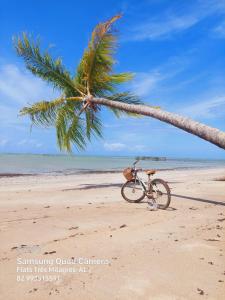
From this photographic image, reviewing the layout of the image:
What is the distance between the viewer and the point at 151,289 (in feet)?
12.4

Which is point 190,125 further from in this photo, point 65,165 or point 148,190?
point 65,165

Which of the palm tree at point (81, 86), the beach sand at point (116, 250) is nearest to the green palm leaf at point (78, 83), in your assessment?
the palm tree at point (81, 86)

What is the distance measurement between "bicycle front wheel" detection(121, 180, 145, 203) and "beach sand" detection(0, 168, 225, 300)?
900 mm

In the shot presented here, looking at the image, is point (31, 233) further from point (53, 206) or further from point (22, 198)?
point (22, 198)

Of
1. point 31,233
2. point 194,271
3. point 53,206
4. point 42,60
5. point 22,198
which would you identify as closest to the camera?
point 194,271

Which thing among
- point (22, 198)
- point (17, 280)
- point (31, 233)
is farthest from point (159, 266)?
point (22, 198)

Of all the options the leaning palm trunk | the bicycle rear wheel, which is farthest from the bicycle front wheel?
the leaning palm trunk

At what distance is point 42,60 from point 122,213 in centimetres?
846

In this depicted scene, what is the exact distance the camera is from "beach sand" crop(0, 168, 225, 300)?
3.78 metres

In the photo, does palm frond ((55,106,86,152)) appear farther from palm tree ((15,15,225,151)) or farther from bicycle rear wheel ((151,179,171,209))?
bicycle rear wheel ((151,179,171,209))

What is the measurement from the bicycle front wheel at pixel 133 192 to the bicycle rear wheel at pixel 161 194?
74cm

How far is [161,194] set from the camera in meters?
8.94

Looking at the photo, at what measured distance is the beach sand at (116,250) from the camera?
378 cm

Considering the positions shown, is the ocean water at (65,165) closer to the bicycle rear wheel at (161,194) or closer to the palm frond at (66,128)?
the palm frond at (66,128)
